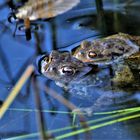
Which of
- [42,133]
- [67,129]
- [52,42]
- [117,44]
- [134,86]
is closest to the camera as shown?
[42,133]

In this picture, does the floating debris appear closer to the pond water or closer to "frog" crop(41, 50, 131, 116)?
the pond water

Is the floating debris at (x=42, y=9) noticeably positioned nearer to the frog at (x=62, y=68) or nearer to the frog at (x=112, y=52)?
the frog at (x=112, y=52)

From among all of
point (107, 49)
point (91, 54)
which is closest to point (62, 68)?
point (91, 54)

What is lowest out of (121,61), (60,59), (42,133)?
(121,61)

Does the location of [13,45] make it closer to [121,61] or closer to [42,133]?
[121,61]

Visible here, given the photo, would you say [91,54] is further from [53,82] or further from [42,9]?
[42,9]

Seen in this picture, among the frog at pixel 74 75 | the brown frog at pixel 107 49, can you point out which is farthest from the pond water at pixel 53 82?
the brown frog at pixel 107 49

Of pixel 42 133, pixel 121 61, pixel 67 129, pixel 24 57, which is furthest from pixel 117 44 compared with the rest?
pixel 42 133
